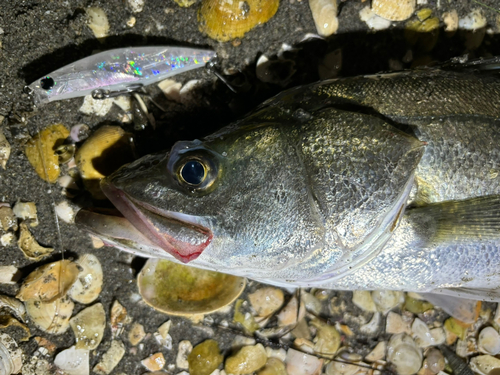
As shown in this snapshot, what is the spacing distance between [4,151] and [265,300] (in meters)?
1.60

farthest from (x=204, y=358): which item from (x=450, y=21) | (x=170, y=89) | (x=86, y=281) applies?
(x=450, y=21)

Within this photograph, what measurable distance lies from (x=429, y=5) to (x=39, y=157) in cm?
235

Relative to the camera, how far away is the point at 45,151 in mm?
1870

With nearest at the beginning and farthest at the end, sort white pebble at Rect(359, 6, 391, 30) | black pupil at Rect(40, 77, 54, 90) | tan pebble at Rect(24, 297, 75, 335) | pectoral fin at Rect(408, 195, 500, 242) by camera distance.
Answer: pectoral fin at Rect(408, 195, 500, 242) < black pupil at Rect(40, 77, 54, 90) < tan pebble at Rect(24, 297, 75, 335) < white pebble at Rect(359, 6, 391, 30)

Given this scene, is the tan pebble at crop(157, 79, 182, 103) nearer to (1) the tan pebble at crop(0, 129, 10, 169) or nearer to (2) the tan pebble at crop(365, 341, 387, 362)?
(1) the tan pebble at crop(0, 129, 10, 169)

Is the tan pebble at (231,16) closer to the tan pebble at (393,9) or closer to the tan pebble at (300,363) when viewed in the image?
the tan pebble at (393,9)

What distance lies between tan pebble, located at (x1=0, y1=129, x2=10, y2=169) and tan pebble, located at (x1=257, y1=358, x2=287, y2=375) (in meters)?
1.78

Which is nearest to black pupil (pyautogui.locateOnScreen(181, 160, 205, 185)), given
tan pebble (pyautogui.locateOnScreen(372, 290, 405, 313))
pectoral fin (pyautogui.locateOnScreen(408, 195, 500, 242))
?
pectoral fin (pyautogui.locateOnScreen(408, 195, 500, 242))

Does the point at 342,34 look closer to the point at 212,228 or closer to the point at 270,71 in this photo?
the point at 270,71

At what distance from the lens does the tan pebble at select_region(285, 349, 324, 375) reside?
208cm

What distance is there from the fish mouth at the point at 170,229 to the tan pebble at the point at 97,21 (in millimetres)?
1094

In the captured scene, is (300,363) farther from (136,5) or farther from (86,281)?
(136,5)

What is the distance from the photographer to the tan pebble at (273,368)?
2059mm

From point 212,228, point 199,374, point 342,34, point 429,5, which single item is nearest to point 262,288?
point 199,374
